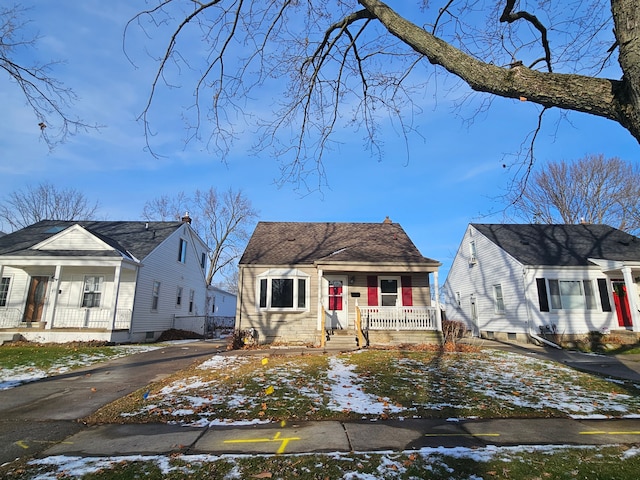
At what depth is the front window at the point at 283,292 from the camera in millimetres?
15461

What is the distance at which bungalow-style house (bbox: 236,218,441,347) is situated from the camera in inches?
552

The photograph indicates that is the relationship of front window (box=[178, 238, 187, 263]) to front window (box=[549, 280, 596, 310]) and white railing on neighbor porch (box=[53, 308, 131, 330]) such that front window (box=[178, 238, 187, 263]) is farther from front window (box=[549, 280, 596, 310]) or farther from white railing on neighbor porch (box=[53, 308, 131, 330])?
front window (box=[549, 280, 596, 310])

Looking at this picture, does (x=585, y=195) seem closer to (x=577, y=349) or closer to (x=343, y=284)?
(x=577, y=349)

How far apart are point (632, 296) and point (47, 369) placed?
70.2 feet

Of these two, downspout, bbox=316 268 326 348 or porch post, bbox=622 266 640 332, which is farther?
porch post, bbox=622 266 640 332

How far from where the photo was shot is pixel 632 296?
47.8ft

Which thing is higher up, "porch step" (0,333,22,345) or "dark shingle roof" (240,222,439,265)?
"dark shingle roof" (240,222,439,265)

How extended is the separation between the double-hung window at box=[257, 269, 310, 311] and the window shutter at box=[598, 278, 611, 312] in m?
13.6

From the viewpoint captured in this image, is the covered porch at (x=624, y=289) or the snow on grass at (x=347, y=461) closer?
the snow on grass at (x=347, y=461)

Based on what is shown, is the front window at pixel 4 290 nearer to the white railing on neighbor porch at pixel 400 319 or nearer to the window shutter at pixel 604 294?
the white railing on neighbor porch at pixel 400 319

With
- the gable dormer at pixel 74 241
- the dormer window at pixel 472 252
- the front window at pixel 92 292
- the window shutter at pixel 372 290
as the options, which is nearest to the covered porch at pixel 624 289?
the dormer window at pixel 472 252

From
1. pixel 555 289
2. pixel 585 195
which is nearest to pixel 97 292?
pixel 555 289

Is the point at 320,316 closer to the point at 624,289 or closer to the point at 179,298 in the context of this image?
the point at 179,298

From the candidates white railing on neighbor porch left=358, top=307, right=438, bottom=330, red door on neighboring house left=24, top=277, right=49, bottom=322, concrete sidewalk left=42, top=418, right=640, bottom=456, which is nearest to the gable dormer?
red door on neighboring house left=24, top=277, right=49, bottom=322
